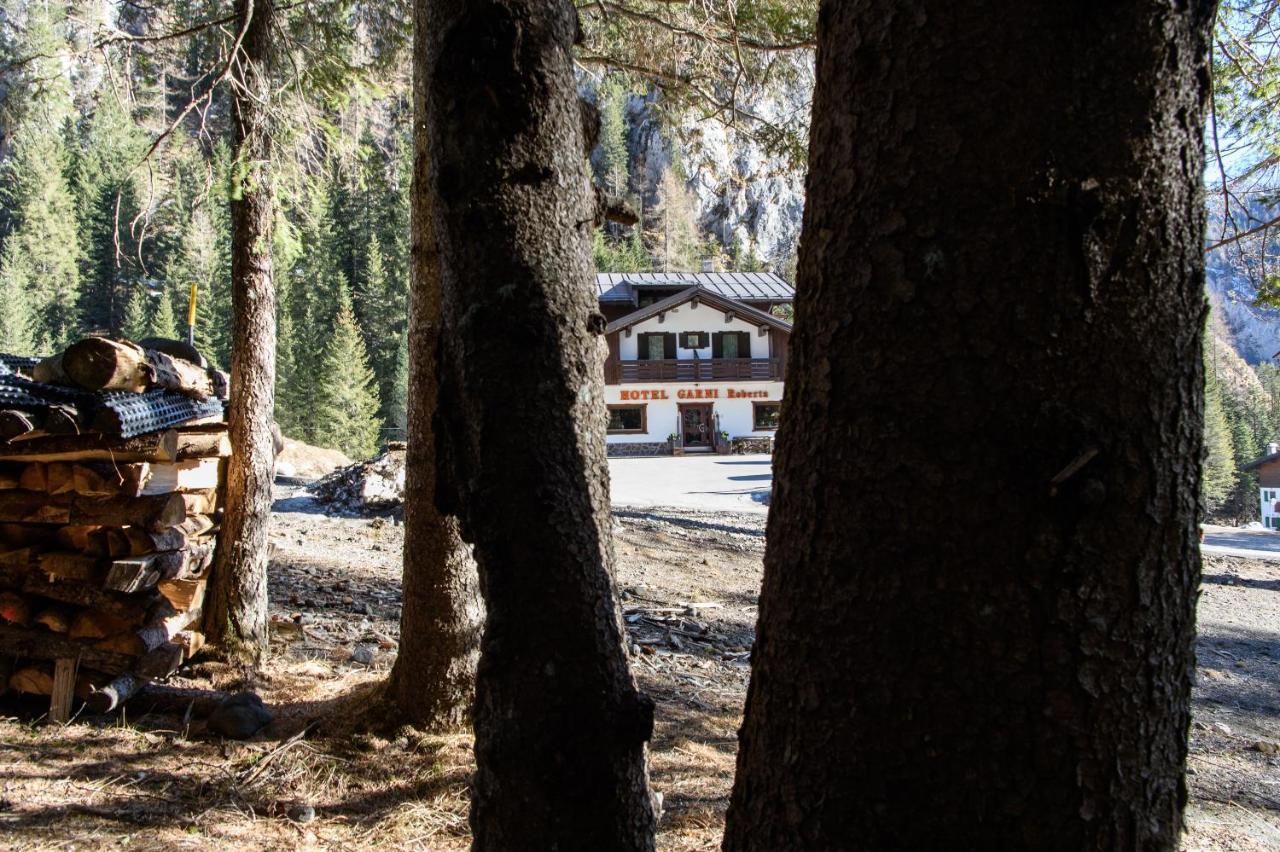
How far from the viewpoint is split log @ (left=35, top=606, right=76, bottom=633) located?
4.70m

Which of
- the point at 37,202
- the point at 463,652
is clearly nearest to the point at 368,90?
the point at 463,652

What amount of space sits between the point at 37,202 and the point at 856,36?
66773 mm

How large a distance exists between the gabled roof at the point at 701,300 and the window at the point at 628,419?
151 inches

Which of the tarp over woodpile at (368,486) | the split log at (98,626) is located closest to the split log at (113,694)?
the split log at (98,626)

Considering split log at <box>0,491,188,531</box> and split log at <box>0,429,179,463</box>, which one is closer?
split log at <box>0,429,179,463</box>

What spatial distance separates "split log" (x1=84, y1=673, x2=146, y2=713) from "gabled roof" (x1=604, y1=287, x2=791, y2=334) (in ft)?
110

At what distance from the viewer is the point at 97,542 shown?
4715 mm

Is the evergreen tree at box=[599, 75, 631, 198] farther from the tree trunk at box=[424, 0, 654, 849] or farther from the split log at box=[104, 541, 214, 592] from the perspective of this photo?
the tree trunk at box=[424, 0, 654, 849]

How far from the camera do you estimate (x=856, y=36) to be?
1.22 metres

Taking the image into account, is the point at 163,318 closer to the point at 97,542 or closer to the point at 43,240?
the point at 43,240

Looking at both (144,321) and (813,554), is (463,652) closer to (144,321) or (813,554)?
(813,554)

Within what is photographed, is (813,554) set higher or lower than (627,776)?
higher

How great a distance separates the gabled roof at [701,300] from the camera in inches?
1499

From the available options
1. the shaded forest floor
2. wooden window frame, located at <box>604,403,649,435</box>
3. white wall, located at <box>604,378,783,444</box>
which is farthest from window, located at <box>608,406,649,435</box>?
the shaded forest floor
